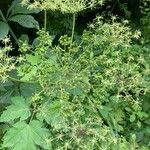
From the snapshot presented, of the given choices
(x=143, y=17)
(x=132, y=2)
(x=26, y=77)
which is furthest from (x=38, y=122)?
(x=132, y=2)

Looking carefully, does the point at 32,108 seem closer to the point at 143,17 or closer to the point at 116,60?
the point at 116,60

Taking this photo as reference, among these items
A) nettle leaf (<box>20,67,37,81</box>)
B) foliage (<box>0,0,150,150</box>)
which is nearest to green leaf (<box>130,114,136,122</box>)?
foliage (<box>0,0,150,150</box>)

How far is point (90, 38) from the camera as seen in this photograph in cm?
242

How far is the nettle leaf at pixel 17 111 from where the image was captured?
2230 mm

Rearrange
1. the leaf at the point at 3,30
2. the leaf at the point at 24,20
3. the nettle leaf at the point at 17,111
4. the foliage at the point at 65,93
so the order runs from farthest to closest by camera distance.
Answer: the leaf at the point at 24,20 < the leaf at the point at 3,30 < the nettle leaf at the point at 17,111 < the foliage at the point at 65,93

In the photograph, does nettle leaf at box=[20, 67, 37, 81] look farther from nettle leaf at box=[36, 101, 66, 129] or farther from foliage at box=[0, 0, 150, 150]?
nettle leaf at box=[36, 101, 66, 129]

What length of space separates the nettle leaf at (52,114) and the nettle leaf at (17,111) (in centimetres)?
7

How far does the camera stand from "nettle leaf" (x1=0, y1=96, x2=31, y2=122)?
7.32 feet

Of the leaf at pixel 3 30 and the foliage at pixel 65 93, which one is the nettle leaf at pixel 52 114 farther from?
the leaf at pixel 3 30

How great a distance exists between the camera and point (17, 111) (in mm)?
2250

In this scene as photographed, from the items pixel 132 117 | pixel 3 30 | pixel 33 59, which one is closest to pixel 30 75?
pixel 33 59

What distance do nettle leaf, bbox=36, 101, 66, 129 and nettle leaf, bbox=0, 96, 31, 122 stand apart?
0.07 m

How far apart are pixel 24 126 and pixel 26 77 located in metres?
0.23

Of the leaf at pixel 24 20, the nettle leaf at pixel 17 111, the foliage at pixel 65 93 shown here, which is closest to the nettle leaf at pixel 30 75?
the foliage at pixel 65 93
